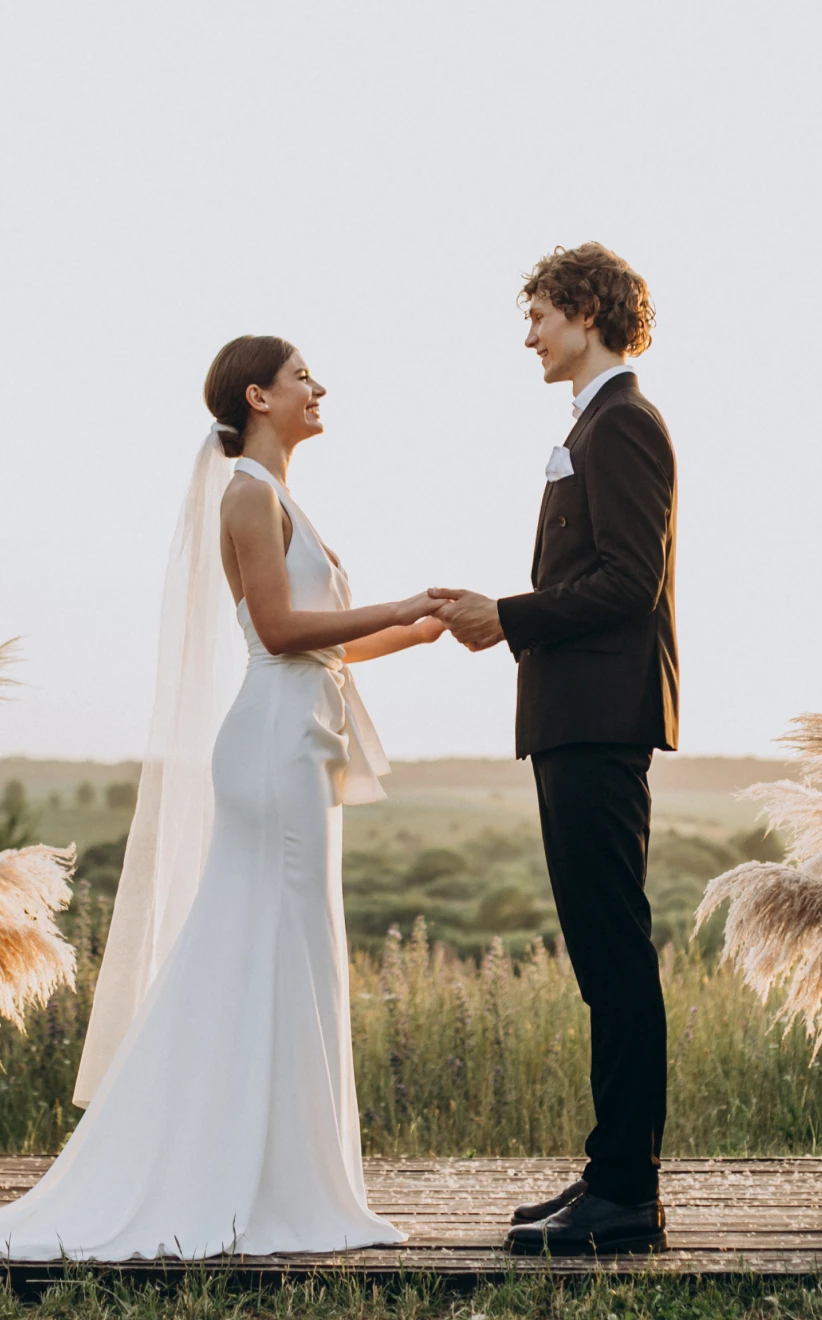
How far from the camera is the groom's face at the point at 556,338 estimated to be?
3629 mm

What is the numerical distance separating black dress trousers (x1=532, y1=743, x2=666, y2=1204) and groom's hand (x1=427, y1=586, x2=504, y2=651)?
410 millimetres

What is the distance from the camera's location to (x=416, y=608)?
3.74m

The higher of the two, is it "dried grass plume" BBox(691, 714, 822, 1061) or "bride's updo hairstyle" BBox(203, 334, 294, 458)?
"bride's updo hairstyle" BBox(203, 334, 294, 458)

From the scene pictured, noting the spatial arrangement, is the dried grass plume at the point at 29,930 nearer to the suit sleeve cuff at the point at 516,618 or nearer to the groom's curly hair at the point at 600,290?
the suit sleeve cuff at the point at 516,618

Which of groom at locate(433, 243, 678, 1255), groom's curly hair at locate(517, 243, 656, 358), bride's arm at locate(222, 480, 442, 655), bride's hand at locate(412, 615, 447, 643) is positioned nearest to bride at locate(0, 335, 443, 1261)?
bride's arm at locate(222, 480, 442, 655)

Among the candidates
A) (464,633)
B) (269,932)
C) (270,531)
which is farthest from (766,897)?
(270,531)

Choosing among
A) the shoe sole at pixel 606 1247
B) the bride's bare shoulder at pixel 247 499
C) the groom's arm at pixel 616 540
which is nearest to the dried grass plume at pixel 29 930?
the bride's bare shoulder at pixel 247 499

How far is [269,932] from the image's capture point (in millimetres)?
3570

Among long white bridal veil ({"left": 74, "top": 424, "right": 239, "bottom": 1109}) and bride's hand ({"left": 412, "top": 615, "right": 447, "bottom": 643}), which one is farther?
bride's hand ({"left": 412, "top": 615, "right": 447, "bottom": 643})

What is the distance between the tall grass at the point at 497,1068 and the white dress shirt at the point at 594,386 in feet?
10.2

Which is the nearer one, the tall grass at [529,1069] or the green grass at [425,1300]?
the green grass at [425,1300]

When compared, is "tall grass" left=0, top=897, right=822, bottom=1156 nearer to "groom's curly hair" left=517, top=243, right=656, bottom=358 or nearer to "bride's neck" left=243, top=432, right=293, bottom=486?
"bride's neck" left=243, top=432, right=293, bottom=486

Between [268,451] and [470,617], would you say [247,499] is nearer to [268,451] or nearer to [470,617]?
[268,451]

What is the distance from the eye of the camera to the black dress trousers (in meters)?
3.40
